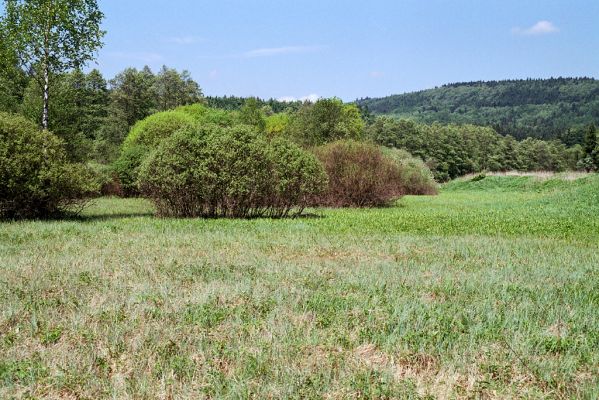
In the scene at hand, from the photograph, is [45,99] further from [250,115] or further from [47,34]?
[250,115]

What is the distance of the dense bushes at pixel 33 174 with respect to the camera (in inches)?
605

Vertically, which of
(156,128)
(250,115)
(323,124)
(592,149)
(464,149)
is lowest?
(592,149)

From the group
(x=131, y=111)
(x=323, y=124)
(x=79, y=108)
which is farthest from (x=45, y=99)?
(x=131, y=111)

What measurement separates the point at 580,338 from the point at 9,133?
662 inches

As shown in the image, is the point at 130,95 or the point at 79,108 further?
the point at 130,95

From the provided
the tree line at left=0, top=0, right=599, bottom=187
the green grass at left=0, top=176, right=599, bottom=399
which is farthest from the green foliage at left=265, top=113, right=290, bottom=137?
the green grass at left=0, top=176, right=599, bottom=399

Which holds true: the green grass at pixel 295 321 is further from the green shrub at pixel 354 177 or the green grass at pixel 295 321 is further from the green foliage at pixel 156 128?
the green foliage at pixel 156 128

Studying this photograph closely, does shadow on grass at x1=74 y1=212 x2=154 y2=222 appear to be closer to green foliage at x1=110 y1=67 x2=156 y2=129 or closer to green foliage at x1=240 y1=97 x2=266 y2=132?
green foliage at x1=110 y1=67 x2=156 y2=129

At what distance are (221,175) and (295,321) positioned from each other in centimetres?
1285

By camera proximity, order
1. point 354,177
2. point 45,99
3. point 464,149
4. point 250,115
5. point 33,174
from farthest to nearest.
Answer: point 464,149 < point 250,115 < point 354,177 < point 45,99 < point 33,174

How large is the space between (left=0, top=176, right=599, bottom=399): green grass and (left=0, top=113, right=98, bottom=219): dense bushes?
611 centimetres

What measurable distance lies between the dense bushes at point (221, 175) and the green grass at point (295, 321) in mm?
7216

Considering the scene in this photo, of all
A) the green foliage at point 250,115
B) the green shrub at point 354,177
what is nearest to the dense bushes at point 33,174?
the green shrub at point 354,177

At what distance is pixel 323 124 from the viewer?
2200 inches
